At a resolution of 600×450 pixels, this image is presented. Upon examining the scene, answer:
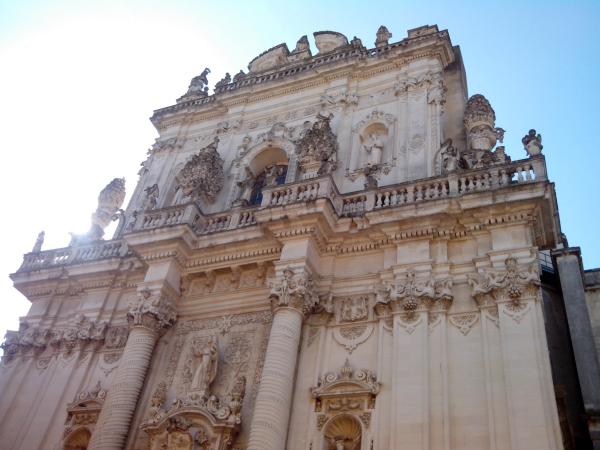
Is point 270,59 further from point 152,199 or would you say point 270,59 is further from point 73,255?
point 73,255

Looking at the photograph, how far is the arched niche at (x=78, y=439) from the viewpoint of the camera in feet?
42.6

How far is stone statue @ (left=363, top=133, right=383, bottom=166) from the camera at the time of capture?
14.9 metres

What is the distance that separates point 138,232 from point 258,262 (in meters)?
3.05

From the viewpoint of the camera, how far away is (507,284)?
10562mm

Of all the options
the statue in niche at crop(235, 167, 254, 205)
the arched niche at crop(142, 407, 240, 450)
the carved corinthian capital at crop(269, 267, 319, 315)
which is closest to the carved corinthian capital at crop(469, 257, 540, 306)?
the carved corinthian capital at crop(269, 267, 319, 315)

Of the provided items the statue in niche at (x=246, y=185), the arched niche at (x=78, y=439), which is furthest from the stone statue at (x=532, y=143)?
the arched niche at (x=78, y=439)

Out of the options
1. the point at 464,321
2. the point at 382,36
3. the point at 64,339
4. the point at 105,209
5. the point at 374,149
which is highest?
the point at 382,36

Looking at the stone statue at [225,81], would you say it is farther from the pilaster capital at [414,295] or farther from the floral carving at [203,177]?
the pilaster capital at [414,295]

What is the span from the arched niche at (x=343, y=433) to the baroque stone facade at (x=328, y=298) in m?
0.03

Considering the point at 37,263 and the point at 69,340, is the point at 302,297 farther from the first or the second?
the point at 37,263

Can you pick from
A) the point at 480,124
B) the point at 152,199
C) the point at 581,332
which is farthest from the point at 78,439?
the point at 480,124

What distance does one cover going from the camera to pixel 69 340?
14.7 m

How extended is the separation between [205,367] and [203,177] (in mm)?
5403

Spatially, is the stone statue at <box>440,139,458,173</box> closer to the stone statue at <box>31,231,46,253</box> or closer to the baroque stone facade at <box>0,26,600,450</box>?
the baroque stone facade at <box>0,26,600,450</box>
